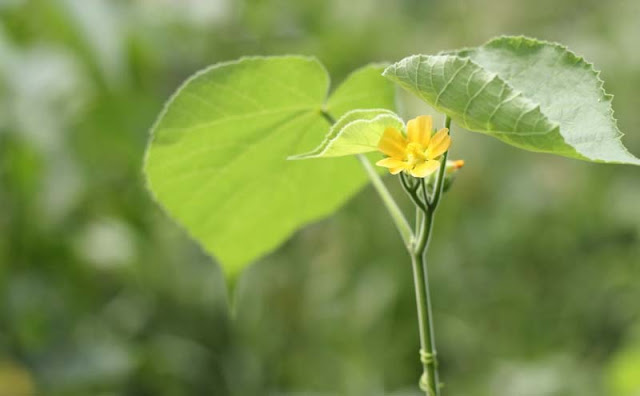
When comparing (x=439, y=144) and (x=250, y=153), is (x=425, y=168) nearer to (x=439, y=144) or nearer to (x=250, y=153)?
(x=439, y=144)

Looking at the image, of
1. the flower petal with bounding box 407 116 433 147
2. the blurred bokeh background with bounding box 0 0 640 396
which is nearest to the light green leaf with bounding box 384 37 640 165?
the flower petal with bounding box 407 116 433 147

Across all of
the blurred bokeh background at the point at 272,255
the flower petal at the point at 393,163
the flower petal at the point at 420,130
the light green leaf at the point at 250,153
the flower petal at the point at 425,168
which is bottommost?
the flower petal at the point at 425,168

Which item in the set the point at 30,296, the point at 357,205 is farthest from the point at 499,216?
the point at 30,296

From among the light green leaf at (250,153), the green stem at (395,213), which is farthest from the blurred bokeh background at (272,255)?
the green stem at (395,213)

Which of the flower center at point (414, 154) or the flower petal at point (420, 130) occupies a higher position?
the flower petal at point (420, 130)

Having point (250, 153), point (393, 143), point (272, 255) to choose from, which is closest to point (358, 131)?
point (393, 143)

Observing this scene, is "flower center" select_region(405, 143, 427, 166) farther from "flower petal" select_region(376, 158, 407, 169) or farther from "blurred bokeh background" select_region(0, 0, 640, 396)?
"blurred bokeh background" select_region(0, 0, 640, 396)

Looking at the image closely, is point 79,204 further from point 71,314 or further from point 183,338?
point 183,338

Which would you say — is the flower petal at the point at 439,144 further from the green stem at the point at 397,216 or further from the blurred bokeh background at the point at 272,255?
the blurred bokeh background at the point at 272,255
